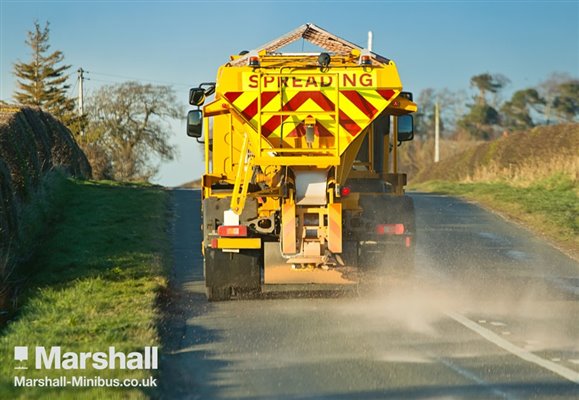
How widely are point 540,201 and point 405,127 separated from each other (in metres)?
13.0

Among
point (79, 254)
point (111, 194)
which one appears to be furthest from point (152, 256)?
point (111, 194)

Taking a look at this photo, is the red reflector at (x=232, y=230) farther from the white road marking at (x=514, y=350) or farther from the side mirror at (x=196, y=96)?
the white road marking at (x=514, y=350)

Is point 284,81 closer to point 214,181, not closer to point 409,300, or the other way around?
point 214,181

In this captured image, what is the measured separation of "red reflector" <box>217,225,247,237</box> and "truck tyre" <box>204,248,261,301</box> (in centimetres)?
35

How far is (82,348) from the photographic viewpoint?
8.73 m

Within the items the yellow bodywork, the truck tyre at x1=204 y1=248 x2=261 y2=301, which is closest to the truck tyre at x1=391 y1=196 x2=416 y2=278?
the yellow bodywork

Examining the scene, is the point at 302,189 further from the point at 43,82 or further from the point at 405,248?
the point at 43,82

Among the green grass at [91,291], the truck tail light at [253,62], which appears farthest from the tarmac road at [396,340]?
the truck tail light at [253,62]

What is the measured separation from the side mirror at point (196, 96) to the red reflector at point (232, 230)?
2147 mm

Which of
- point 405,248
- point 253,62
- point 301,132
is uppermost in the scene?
point 253,62

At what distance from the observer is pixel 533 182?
30875 millimetres

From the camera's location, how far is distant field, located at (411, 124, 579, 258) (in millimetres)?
21516

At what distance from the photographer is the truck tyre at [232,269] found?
1198 centimetres

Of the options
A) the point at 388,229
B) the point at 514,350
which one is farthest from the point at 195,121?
the point at 514,350
